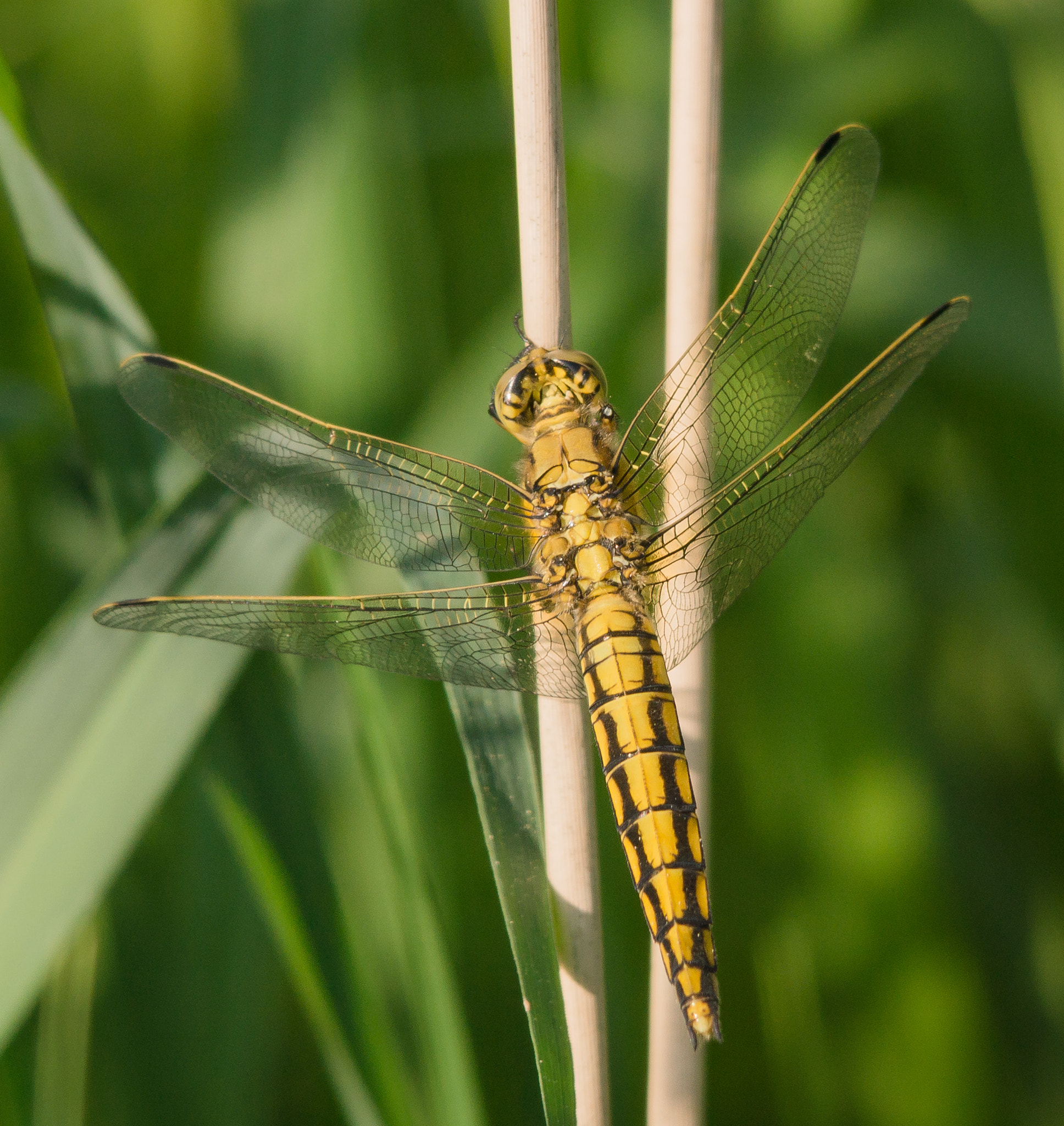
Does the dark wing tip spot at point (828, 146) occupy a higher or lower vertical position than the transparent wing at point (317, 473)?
higher

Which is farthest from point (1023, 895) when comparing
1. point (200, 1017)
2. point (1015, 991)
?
point (200, 1017)

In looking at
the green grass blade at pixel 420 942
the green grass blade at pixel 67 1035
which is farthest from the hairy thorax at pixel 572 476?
the green grass blade at pixel 67 1035

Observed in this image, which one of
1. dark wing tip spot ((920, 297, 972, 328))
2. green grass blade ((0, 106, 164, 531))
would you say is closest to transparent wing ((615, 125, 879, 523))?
dark wing tip spot ((920, 297, 972, 328))

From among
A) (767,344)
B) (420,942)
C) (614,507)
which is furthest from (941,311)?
(420,942)

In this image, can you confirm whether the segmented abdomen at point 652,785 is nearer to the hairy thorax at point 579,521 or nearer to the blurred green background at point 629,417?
the hairy thorax at point 579,521

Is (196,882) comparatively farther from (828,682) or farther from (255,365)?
(828,682)

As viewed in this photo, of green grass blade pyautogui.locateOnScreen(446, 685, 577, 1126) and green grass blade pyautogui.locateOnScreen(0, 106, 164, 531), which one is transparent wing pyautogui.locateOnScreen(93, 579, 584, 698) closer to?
green grass blade pyautogui.locateOnScreen(446, 685, 577, 1126)
